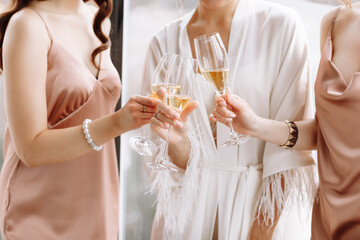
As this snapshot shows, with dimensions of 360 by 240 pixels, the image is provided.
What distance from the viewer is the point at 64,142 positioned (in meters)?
1.52

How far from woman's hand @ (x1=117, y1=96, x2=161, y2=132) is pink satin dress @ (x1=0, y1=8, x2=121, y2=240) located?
0.80ft

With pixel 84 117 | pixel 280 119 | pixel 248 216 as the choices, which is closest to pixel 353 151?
pixel 280 119

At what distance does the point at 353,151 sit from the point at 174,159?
67 cm

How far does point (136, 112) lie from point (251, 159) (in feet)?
1.60

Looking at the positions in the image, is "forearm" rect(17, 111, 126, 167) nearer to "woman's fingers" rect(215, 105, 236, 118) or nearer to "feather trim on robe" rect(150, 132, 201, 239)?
"feather trim on robe" rect(150, 132, 201, 239)

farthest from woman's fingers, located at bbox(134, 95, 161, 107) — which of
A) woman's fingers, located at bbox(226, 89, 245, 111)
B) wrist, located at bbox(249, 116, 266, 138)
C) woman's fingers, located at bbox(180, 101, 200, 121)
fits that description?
wrist, located at bbox(249, 116, 266, 138)

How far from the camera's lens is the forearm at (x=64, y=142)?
1.50 metres

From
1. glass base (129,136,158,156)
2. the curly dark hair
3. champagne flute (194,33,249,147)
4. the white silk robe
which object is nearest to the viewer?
champagne flute (194,33,249,147)

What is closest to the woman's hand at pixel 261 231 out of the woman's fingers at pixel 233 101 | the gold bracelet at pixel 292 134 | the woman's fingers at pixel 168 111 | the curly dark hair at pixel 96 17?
the gold bracelet at pixel 292 134

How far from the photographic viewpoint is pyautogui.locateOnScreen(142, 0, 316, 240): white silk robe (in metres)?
1.50

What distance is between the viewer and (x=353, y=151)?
3.93 ft

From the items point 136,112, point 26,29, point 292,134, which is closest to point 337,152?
point 292,134

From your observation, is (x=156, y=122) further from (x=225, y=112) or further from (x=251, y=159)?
(x=251, y=159)

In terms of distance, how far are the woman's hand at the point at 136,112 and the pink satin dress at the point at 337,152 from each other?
538mm
